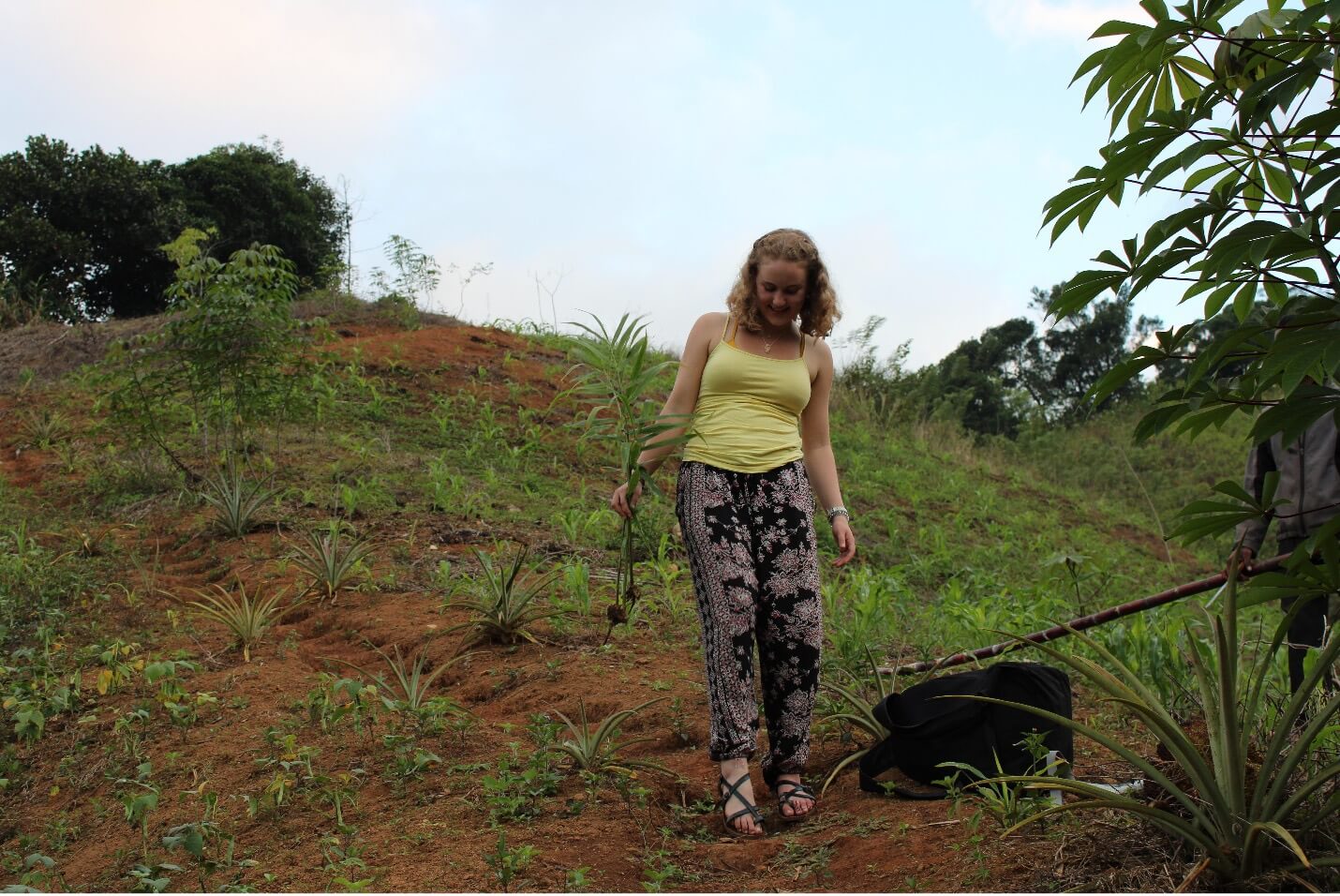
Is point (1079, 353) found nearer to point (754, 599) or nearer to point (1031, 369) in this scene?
point (1031, 369)

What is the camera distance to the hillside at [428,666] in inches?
99.4

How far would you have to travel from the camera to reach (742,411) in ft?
9.96

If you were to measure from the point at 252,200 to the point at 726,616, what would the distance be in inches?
716

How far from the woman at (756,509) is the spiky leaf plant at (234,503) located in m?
3.66

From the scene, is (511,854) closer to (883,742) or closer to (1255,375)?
(883,742)

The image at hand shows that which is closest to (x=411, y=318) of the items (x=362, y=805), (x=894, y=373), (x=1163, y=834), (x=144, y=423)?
(x=144, y=423)

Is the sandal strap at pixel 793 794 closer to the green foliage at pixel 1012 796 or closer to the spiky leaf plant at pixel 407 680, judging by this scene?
the green foliage at pixel 1012 796

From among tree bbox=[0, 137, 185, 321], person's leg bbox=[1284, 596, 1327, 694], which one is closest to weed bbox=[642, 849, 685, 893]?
person's leg bbox=[1284, 596, 1327, 694]

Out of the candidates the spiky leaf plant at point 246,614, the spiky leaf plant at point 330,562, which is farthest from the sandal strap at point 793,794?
the spiky leaf plant at point 330,562

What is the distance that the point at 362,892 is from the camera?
2.24 metres

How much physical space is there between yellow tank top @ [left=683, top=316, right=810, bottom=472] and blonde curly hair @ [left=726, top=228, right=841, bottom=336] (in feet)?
0.29

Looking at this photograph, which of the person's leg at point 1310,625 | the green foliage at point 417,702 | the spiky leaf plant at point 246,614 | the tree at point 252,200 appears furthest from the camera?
the tree at point 252,200

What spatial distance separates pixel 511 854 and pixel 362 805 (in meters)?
0.62

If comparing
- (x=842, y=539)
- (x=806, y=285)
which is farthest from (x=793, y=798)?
(x=806, y=285)
